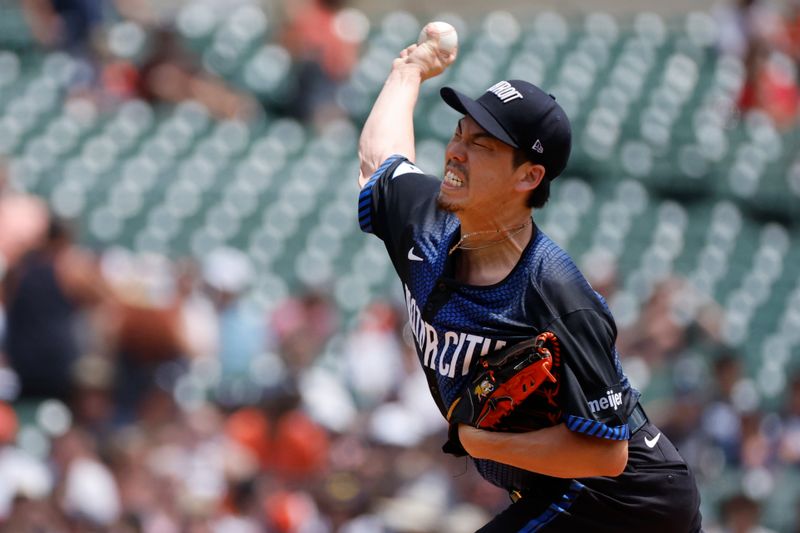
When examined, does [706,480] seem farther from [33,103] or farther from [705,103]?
[33,103]

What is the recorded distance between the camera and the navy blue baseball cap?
11.0ft

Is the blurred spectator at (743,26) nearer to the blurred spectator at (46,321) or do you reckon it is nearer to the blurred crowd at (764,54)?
the blurred crowd at (764,54)

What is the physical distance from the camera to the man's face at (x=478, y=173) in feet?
11.2

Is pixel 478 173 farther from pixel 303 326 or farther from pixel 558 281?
pixel 303 326

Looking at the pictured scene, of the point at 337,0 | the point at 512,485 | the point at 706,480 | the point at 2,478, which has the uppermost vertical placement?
the point at 512,485

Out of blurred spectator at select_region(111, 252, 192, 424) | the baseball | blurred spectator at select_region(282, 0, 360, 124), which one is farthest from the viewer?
blurred spectator at select_region(282, 0, 360, 124)

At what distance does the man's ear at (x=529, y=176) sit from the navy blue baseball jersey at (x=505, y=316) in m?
0.13

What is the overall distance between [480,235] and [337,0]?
27.7ft

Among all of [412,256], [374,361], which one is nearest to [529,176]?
[412,256]

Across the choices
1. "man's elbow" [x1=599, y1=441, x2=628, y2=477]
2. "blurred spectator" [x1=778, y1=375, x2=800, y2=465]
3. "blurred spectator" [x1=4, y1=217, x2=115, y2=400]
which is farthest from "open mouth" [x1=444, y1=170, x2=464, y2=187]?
"blurred spectator" [x1=778, y1=375, x2=800, y2=465]

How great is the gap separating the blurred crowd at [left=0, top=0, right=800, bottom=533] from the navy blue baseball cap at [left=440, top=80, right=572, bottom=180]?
12.9 feet

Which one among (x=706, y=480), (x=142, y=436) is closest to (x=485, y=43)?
(x=706, y=480)

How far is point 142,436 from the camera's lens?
7227 millimetres

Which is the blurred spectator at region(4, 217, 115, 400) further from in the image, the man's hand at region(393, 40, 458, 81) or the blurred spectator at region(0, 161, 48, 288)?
the man's hand at region(393, 40, 458, 81)
